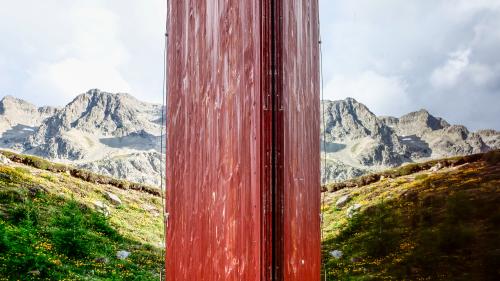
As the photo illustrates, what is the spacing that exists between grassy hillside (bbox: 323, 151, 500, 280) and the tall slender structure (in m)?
3.43

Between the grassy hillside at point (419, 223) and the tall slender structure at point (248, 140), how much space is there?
3428 millimetres

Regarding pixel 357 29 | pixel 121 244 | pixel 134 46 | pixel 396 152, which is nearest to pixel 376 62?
pixel 357 29

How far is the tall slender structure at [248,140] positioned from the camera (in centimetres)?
119

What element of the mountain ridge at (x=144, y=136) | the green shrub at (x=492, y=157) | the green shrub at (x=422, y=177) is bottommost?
the green shrub at (x=422, y=177)

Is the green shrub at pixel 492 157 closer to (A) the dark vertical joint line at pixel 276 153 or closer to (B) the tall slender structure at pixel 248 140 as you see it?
(B) the tall slender structure at pixel 248 140

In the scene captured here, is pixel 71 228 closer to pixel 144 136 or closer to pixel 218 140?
pixel 144 136

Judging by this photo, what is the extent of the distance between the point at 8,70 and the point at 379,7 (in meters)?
4.96

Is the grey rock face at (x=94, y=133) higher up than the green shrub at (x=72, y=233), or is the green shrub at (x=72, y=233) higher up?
the grey rock face at (x=94, y=133)

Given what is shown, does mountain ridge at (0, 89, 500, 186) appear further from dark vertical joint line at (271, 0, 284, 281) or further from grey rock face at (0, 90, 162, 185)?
dark vertical joint line at (271, 0, 284, 281)

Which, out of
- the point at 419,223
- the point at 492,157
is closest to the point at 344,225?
the point at 419,223

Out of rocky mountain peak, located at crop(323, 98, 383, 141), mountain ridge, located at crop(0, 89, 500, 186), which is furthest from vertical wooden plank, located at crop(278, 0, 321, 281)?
rocky mountain peak, located at crop(323, 98, 383, 141)

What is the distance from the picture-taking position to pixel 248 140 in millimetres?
1231

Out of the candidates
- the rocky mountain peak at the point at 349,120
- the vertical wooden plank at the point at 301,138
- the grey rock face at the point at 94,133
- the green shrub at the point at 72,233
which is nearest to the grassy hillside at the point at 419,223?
the rocky mountain peak at the point at 349,120

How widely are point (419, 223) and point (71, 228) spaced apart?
4.04 m
